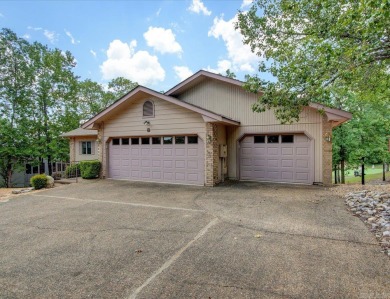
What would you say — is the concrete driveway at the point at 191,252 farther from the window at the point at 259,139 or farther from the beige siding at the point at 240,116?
the window at the point at 259,139

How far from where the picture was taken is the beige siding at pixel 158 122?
420 inches

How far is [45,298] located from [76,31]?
17470 mm

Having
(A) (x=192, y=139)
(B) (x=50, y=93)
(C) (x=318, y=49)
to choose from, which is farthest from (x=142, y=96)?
(B) (x=50, y=93)

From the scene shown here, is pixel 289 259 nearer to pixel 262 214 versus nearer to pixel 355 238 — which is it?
pixel 355 238

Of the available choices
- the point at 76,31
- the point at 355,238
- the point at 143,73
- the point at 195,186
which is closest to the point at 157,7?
the point at 76,31

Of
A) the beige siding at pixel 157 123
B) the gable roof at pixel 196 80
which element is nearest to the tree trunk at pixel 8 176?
the beige siding at pixel 157 123

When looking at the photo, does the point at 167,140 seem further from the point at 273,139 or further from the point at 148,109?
the point at 273,139

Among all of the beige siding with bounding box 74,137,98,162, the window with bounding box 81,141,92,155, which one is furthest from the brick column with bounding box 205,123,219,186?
the window with bounding box 81,141,92,155

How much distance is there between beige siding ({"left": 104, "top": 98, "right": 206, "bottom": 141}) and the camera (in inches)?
420

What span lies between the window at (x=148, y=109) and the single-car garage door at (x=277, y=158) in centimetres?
472

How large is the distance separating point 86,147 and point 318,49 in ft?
53.7

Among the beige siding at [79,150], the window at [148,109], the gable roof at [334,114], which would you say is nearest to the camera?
the gable roof at [334,114]

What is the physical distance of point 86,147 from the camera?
17562mm

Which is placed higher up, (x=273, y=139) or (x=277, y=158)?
(x=273, y=139)
